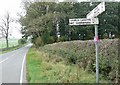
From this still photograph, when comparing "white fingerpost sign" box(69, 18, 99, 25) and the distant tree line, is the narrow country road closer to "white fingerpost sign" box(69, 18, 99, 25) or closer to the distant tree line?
"white fingerpost sign" box(69, 18, 99, 25)

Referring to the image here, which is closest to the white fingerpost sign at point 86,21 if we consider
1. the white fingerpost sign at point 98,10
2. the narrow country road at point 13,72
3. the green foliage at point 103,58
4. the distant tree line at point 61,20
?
the white fingerpost sign at point 98,10

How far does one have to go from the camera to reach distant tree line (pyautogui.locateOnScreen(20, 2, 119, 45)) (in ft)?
124

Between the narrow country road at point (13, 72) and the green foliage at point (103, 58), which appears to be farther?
the narrow country road at point (13, 72)

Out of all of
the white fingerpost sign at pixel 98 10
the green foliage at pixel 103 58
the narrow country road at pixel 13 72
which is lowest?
the narrow country road at pixel 13 72

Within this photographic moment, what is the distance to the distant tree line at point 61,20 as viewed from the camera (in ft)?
124

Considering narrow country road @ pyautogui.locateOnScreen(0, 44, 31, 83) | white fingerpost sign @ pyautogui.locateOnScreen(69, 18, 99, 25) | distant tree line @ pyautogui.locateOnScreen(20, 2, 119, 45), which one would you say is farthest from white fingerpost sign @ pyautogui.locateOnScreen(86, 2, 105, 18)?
distant tree line @ pyautogui.locateOnScreen(20, 2, 119, 45)

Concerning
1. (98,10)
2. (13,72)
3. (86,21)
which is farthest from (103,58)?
(13,72)

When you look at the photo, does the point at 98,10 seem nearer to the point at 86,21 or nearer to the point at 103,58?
the point at 86,21

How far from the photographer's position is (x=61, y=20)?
3916 cm

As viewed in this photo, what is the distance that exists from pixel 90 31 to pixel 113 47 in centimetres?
2845

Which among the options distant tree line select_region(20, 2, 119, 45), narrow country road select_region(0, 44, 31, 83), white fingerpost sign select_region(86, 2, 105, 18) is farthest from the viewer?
distant tree line select_region(20, 2, 119, 45)

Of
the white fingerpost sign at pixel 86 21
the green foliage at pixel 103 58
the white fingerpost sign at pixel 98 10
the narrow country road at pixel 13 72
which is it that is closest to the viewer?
the white fingerpost sign at pixel 98 10

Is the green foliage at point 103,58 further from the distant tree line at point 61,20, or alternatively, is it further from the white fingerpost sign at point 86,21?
the distant tree line at point 61,20

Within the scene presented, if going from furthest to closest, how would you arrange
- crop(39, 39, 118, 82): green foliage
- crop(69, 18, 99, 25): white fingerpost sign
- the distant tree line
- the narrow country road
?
the distant tree line
the narrow country road
crop(39, 39, 118, 82): green foliage
crop(69, 18, 99, 25): white fingerpost sign
